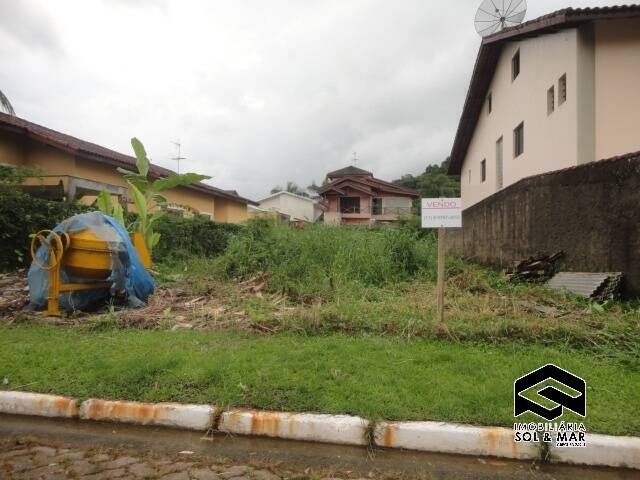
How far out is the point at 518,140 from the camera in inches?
524

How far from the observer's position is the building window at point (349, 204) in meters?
37.7

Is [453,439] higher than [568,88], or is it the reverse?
[568,88]

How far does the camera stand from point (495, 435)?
266 centimetres

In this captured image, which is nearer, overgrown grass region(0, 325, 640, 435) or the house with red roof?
overgrown grass region(0, 325, 640, 435)

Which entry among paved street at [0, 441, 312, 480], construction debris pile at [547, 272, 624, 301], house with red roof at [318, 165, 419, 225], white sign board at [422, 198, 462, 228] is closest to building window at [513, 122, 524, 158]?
construction debris pile at [547, 272, 624, 301]

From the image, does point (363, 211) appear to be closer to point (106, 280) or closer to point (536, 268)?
point (536, 268)

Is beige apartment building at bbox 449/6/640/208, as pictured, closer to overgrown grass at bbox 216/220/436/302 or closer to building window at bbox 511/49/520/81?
building window at bbox 511/49/520/81

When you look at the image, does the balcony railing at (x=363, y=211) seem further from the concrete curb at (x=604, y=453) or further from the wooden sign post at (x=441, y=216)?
the concrete curb at (x=604, y=453)

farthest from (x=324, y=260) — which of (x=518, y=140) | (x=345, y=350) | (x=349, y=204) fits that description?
(x=349, y=204)

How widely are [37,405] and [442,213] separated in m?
4.29

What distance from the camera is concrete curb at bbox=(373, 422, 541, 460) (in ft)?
8.64

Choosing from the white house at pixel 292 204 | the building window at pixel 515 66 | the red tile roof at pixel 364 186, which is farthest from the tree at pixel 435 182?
the building window at pixel 515 66

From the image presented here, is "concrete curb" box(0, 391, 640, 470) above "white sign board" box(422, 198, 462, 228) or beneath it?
beneath

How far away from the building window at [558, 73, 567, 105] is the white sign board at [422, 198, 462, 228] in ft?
25.0
